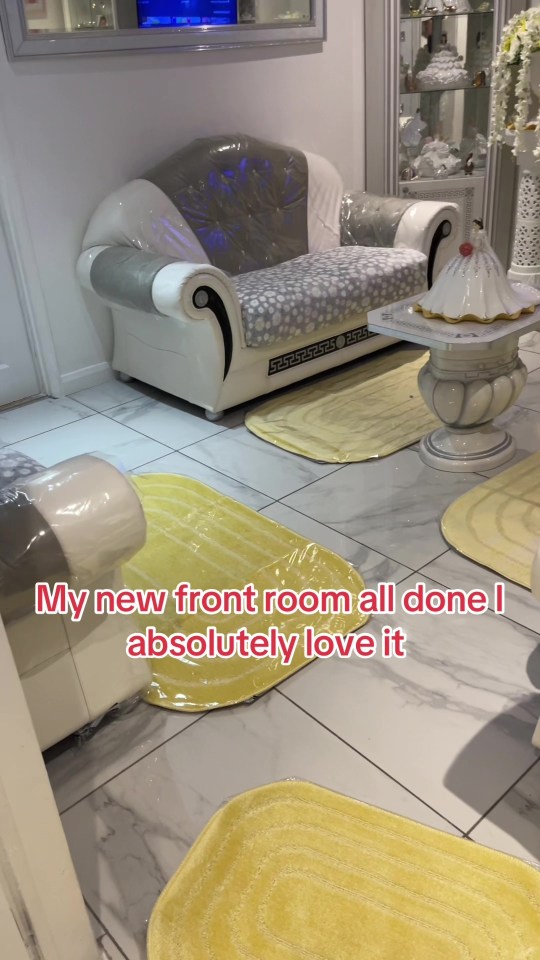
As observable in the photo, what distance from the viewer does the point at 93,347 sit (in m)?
3.54

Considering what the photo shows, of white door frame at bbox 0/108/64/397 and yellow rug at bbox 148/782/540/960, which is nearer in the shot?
yellow rug at bbox 148/782/540/960

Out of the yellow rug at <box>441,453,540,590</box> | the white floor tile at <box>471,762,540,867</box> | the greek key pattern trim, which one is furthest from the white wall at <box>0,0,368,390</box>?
the white floor tile at <box>471,762,540,867</box>

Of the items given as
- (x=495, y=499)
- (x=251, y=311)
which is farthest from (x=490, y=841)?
(x=251, y=311)

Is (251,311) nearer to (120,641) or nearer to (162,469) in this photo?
(162,469)

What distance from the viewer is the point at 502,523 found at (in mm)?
2311

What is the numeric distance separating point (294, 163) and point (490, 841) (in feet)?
10.7

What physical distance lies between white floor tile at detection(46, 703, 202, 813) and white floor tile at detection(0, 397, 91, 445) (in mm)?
1699

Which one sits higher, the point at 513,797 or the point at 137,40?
the point at 137,40

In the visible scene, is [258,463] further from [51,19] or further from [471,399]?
[51,19]

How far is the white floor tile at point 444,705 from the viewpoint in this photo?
1542 mm

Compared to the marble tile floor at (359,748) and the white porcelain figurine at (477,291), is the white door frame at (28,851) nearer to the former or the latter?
the marble tile floor at (359,748)

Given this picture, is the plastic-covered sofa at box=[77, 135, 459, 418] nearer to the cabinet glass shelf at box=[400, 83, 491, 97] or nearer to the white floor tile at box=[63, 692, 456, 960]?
the cabinet glass shelf at box=[400, 83, 491, 97]

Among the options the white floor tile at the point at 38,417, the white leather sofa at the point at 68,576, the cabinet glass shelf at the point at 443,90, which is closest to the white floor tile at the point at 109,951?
the white leather sofa at the point at 68,576

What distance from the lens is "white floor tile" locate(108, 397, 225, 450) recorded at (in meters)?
3.04
